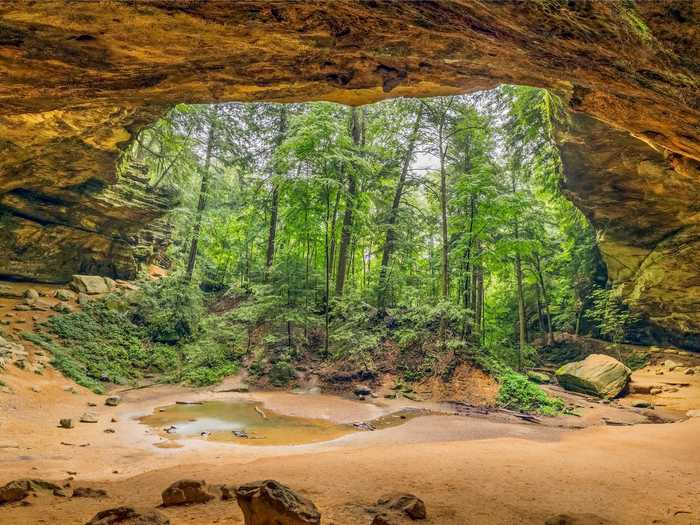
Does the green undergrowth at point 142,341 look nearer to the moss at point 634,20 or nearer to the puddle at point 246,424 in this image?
the puddle at point 246,424

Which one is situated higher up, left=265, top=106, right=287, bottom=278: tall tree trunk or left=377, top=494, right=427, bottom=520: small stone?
left=265, top=106, right=287, bottom=278: tall tree trunk

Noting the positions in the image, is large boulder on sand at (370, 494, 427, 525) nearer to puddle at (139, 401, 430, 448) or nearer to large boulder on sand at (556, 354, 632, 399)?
puddle at (139, 401, 430, 448)

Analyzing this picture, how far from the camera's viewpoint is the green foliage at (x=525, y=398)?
37.6 ft

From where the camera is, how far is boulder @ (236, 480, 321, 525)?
293 centimetres

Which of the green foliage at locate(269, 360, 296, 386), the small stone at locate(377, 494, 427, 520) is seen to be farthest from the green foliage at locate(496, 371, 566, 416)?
the small stone at locate(377, 494, 427, 520)

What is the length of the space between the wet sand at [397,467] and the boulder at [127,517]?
0.58 m

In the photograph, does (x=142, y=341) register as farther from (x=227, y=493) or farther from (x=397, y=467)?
(x=397, y=467)

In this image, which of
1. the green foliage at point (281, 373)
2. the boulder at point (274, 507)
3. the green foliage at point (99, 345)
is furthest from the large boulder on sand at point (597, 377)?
the green foliage at point (99, 345)

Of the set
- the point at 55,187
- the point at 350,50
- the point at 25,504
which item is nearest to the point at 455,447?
the point at 25,504

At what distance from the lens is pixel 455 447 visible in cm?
692

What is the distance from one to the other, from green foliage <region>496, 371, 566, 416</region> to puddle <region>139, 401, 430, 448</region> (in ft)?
10.5

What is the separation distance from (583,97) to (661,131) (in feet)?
4.44

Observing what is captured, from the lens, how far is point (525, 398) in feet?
39.2

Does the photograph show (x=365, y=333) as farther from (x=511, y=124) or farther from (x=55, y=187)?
(x=55, y=187)
